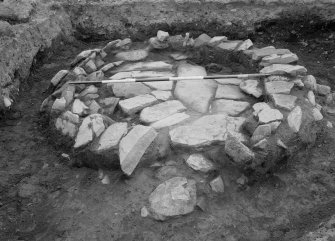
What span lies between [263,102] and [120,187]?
1.70 metres

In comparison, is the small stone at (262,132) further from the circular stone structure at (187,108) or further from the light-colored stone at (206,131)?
the light-colored stone at (206,131)

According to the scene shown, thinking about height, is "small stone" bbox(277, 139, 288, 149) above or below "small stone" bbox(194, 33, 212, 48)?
below

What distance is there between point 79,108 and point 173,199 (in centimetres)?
154

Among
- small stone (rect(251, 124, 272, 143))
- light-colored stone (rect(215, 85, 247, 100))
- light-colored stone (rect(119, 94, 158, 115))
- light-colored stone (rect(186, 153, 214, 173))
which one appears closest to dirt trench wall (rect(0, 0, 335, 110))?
light-colored stone (rect(215, 85, 247, 100))

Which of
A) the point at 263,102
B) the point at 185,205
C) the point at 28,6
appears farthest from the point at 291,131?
the point at 28,6

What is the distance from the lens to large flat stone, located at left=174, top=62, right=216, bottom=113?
4.27 meters

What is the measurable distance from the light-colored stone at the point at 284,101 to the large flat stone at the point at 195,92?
695 millimetres

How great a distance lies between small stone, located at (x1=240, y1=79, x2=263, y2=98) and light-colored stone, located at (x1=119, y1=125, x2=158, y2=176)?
1228mm

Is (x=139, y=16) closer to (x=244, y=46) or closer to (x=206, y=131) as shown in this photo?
(x=244, y=46)

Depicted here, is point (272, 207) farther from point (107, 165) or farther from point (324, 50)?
point (324, 50)

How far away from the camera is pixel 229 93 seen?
4.43 metres

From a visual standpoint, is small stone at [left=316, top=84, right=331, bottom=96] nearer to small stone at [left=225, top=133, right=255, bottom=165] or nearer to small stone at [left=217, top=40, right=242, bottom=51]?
small stone at [left=217, top=40, right=242, bottom=51]

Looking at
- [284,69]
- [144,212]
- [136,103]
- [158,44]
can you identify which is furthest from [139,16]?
[144,212]


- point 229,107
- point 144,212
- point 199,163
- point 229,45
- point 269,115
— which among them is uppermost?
point 229,45
